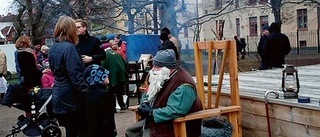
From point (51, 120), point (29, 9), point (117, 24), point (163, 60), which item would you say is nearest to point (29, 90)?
point (51, 120)

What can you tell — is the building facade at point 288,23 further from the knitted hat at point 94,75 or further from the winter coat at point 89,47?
the knitted hat at point 94,75

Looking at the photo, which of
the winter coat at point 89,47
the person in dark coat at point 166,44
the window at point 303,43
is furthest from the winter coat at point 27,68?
the window at point 303,43

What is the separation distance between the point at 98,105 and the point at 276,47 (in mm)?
4917

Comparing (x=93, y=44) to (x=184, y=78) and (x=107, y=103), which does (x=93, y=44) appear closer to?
(x=107, y=103)

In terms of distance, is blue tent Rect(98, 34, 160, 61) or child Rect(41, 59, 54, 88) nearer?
child Rect(41, 59, 54, 88)

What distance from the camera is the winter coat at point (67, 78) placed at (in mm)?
4500

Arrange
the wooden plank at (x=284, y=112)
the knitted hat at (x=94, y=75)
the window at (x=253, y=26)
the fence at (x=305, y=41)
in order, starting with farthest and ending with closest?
the window at (x=253, y=26) < the fence at (x=305, y=41) < the knitted hat at (x=94, y=75) < the wooden plank at (x=284, y=112)

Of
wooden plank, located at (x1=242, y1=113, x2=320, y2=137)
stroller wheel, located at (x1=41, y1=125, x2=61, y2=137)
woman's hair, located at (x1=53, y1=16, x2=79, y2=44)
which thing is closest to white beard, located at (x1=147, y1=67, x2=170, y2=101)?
woman's hair, located at (x1=53, y1=16, x2=79, y2=44)

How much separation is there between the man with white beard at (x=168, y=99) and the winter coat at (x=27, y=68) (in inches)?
107

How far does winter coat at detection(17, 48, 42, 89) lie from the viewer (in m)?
6.59

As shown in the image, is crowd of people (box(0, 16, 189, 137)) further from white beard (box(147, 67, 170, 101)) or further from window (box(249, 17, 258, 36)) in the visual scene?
window (box(249, 17, 258, 36))

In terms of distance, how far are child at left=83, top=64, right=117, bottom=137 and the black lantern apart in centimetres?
174

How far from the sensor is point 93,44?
6016 millimetres

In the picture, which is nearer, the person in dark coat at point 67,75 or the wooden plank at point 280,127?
the wooden plank at point 280,127
